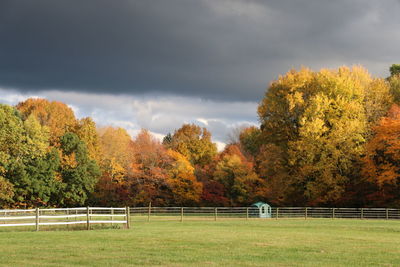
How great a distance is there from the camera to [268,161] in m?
61.7

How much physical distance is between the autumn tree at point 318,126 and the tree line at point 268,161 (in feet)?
0.34

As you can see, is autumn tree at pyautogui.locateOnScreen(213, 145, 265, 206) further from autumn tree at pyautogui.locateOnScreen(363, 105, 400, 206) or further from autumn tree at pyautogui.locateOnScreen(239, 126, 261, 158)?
autumn tree at pyautogui.locateOnScreen(363, 105, 400, 206)

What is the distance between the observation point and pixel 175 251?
1872cm

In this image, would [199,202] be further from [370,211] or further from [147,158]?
[370,211]

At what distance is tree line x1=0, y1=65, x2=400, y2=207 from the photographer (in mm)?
56750

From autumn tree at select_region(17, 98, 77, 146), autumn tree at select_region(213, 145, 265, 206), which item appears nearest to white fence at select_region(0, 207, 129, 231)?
autumn tree at select_region(213, 145, 265, 206)

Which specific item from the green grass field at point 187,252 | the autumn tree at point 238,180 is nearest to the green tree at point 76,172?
the autumn tree at point 238,180

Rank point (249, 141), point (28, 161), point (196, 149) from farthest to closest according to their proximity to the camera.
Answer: point (249, 141) < point (196, 149) < point (28, 161)

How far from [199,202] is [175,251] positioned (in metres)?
50.0

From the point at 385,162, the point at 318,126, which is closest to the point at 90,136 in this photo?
the point at 318,126

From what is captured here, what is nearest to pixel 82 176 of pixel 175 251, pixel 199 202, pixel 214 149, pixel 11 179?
pixel 11 179

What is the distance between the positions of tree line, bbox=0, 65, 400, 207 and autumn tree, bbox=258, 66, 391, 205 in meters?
0.10

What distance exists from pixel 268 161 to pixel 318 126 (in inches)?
307

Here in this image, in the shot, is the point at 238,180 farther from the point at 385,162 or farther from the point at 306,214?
the point at 385,162
